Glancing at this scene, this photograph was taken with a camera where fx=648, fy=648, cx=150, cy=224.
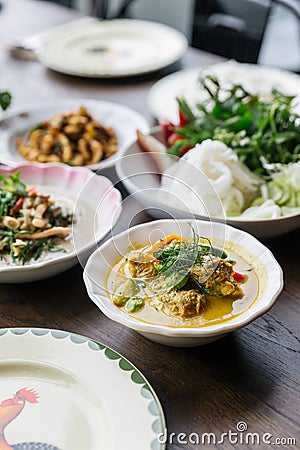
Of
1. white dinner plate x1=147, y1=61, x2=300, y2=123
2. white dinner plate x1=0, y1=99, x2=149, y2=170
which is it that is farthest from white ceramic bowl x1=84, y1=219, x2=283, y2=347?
white dinner plate x1=147, y1=61, x2=300, y2=123

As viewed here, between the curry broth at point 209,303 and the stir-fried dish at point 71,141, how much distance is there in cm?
59

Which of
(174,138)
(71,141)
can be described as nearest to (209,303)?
(174,138)

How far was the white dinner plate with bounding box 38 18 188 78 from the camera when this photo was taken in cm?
213

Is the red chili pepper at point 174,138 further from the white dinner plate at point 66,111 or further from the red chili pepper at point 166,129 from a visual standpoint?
the white dinner plate at point 66,111

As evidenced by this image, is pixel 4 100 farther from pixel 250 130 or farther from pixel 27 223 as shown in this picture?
pixel 250 130

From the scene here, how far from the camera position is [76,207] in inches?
51.1

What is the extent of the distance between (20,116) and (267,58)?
7.05 ft

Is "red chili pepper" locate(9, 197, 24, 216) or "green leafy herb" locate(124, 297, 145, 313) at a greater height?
"green leafy herb" locate(124, 297, 145, 313)

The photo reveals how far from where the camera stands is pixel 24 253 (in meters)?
1.21

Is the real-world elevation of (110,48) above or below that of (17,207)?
below

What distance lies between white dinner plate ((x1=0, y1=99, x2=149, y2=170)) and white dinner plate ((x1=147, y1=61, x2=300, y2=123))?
0.27 feet

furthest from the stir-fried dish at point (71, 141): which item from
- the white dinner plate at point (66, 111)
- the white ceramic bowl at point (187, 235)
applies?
the white ceramic bowl at point (187, 235)

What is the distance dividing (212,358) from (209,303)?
95 mm

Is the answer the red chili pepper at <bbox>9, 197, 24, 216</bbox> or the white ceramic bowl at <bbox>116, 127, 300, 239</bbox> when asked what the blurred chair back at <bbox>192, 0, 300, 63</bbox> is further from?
the red chili pepper at <bbox>9, 197, 24, 216</bbox>
